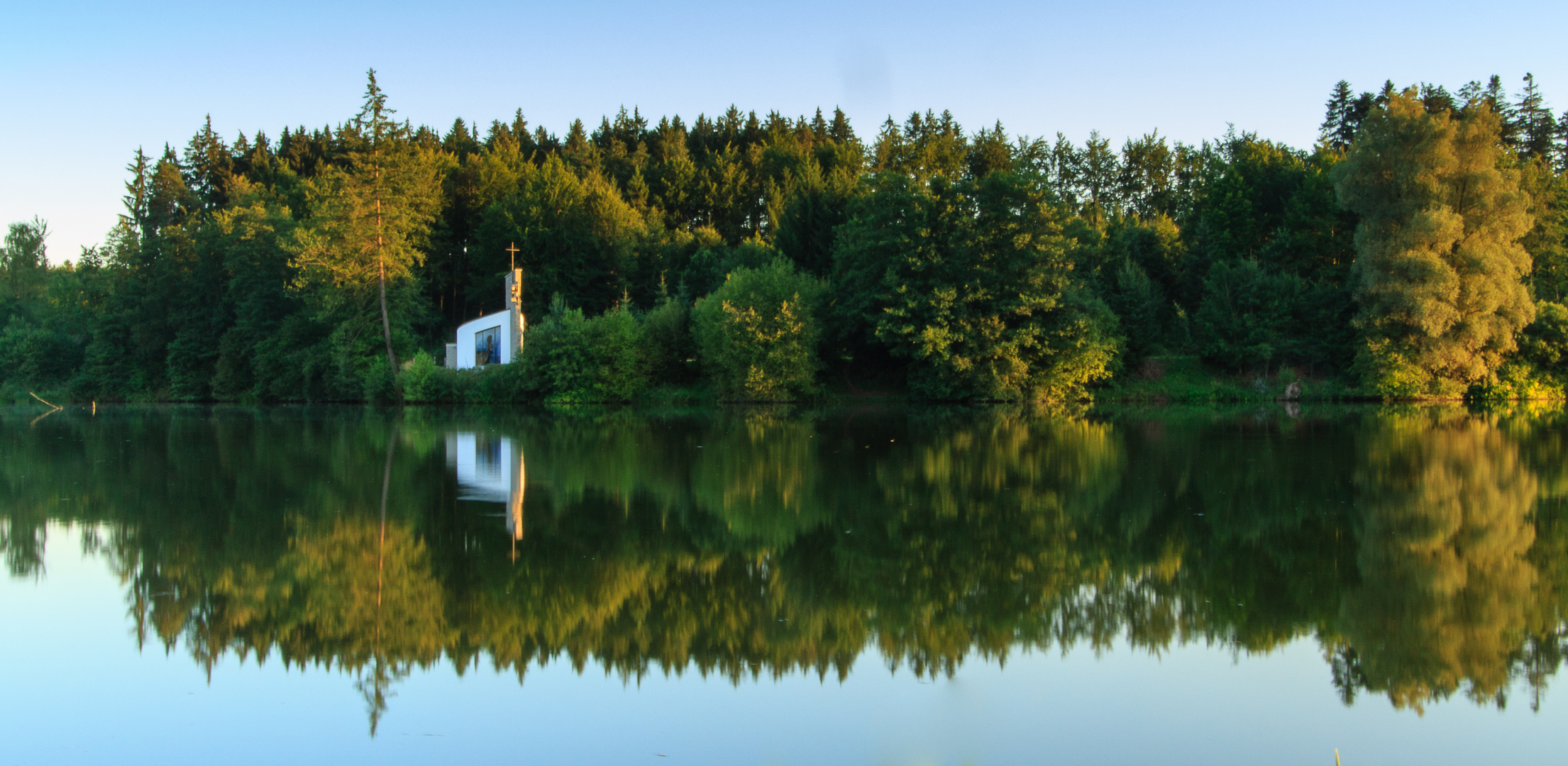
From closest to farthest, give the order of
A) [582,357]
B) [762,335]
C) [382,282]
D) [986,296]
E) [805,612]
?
1. [805,612]
2. [986,296]
3. [762,335]
4. [582,357]
5. [382,282]

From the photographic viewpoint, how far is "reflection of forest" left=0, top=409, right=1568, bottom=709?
659cm

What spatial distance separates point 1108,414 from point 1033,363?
8.02m

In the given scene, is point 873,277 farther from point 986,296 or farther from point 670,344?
point 670,344

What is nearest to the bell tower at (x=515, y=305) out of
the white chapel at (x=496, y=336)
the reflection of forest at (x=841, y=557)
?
the white chapel at (x=496, y=336)

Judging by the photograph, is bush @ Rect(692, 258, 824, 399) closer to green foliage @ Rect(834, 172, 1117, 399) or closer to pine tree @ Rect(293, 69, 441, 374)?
green foliage @ Rect(834, 172, 1117, 399)

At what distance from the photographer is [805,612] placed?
24.0 ft

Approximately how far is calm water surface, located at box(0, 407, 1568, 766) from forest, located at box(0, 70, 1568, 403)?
979 inches

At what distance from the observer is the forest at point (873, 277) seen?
37531 mm

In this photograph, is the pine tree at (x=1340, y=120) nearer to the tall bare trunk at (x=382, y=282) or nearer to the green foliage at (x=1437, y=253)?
the green foliage at (x=1437, y=253)

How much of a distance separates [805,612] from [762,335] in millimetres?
33043

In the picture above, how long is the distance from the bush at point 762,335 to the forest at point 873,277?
5.5 inches

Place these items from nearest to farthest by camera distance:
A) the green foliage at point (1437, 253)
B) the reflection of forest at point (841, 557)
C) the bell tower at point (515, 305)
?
the reflection of forest at point (841, 557), the green foliage at point (1437, 253), the bell tower at point (515, 305)

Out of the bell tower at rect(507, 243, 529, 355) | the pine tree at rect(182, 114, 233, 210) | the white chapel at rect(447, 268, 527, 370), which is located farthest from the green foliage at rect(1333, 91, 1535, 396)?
the pine tree at rect(182, 114, 233, 210)

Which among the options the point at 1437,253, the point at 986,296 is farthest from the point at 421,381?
the point at 1437,253
